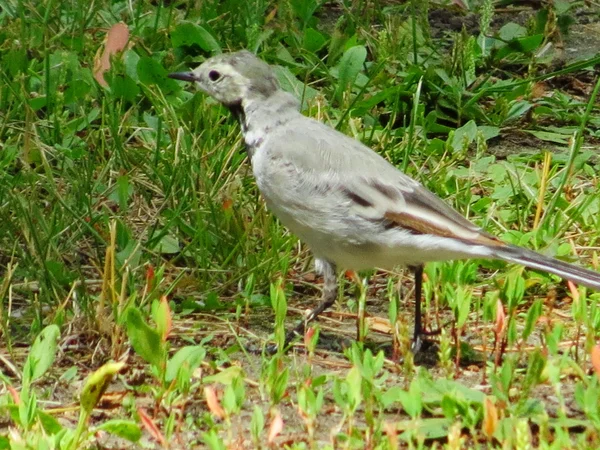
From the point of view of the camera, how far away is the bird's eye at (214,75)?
5.22 m

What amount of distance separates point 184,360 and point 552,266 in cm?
137

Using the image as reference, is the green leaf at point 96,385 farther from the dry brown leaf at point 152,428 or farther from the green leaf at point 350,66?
the green leaf at point 350,66

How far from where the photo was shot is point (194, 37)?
22.8ft

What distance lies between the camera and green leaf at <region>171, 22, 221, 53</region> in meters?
6.93

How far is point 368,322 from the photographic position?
484cm

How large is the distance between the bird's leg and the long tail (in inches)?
29.4

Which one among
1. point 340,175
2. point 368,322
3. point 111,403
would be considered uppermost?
point 340,175

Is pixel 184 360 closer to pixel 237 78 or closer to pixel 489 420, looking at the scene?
pixel 489 420

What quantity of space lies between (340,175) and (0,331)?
145cm

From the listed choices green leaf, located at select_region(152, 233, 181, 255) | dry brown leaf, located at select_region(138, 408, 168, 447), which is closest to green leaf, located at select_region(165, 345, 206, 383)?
dry brown leaf, located at select_region(138, 408, 168, 447)

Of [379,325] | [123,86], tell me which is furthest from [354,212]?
[123,86]

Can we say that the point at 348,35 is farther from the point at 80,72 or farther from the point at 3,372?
the point at 3,372

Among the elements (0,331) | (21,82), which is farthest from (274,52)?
(0,331)

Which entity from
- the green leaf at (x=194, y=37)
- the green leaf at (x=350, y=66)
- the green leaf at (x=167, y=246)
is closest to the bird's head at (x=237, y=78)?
the green leaf at (x=167, y=246)
